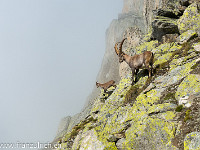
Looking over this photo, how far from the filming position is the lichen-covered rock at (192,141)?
224 inches

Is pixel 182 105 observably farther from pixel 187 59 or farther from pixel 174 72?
pixel 187 59

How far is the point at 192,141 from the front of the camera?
5.89 metres

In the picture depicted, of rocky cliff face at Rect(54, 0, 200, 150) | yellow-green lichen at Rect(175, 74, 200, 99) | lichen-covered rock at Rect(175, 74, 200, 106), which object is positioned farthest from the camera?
yellow-green lichen at Rect(175, 74, 200, 99)

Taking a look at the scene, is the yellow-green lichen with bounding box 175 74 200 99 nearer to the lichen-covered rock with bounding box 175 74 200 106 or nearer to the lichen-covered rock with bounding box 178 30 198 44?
the lichen-covered rock with bounding box 175 74 200 106

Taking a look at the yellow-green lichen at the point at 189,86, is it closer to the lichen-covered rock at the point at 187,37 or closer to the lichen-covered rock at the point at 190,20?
the lichen-covered rock at the point at 187,37

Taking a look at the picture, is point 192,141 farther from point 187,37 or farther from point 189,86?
point 187,37

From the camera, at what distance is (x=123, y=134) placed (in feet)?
29.6

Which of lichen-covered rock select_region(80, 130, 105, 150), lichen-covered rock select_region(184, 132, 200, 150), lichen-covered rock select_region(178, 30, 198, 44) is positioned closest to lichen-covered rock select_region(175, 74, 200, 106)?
lichen-covered rock select_region(184, 132, 200, 150)

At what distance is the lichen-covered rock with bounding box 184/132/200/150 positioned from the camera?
5698mm

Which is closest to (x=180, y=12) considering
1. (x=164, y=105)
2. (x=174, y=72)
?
(x=174, y=72)

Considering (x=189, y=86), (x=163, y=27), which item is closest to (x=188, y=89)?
(x=189, y=86)

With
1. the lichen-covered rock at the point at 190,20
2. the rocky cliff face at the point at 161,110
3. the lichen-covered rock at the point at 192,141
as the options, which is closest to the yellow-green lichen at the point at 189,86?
the rocky cliff face at the point at 161,110

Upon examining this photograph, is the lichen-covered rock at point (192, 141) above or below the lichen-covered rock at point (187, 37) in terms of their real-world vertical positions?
below

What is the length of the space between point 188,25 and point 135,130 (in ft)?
42.4
